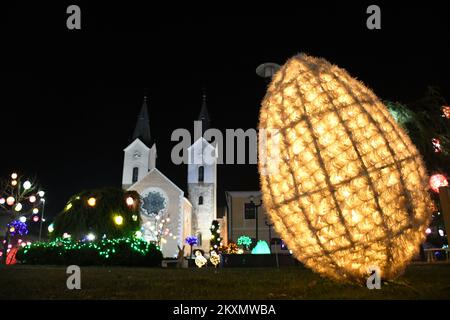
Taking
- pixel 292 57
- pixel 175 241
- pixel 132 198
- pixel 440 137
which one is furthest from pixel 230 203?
pixel 292 57

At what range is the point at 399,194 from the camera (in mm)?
5773

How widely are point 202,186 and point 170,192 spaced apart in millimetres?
8016

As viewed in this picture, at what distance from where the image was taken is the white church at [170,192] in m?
56.5

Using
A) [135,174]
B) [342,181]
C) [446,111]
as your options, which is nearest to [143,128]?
[135,174]

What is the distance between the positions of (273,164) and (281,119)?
82 centimetres

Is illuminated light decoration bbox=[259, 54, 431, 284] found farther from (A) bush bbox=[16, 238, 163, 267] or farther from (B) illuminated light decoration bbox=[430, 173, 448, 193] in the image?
(A) bush bbox=[16, 238, 163, 267]

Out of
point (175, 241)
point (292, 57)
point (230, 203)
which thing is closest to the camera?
point (292, 57)

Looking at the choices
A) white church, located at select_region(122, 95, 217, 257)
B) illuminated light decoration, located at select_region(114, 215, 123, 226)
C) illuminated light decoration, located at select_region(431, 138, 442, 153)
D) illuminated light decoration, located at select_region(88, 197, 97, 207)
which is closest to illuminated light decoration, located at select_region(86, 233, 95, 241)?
illuminated light decoration, located at select_region(114, 215, 123, 226)

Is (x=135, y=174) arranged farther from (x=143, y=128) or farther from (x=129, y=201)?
(x=129, y=201)

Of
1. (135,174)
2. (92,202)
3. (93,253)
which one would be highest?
(135,174)

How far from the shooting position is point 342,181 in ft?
18.9

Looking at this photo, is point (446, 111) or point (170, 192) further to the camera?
point (170, 192)

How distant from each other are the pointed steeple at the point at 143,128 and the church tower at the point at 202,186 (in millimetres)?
8443

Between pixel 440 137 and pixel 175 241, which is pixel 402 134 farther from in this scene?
pixel 175 241
